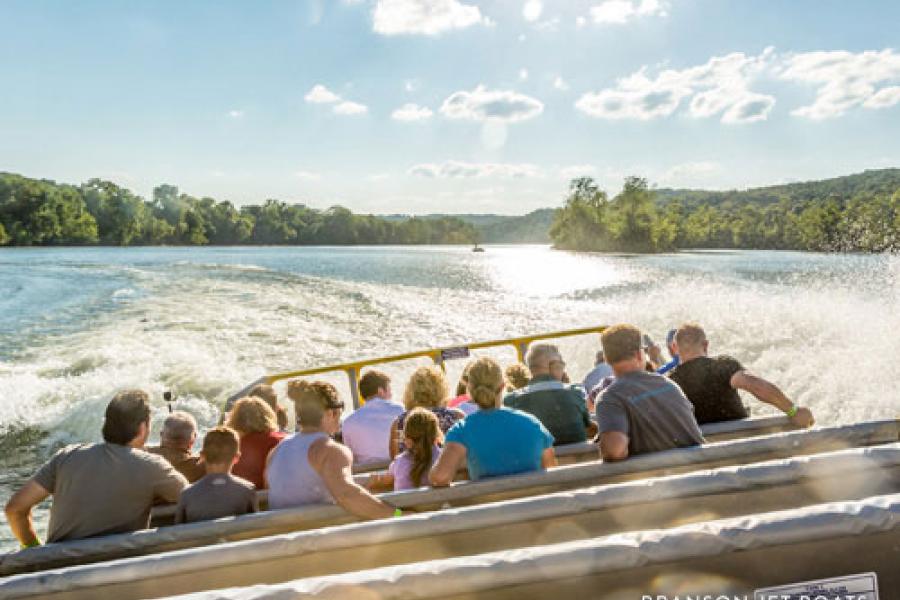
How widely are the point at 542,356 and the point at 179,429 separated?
231 cm

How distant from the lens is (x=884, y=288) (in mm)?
24812

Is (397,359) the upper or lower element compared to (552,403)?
lower

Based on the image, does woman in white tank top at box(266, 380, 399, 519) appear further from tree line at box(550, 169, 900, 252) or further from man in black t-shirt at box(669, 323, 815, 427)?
tree line at box(550, 169, 900, 252)

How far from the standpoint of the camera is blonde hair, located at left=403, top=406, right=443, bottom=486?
A: 349 centimetres

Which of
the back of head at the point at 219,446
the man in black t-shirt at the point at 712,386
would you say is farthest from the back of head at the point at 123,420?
the man in black t-shirt at the point at 712,386

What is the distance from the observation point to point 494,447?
319cm

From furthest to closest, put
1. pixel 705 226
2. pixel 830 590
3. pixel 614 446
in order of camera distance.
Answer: pixel 705 226
pixel 614 446
pixel 830 590

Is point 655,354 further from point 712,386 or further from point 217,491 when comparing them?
point 217,491

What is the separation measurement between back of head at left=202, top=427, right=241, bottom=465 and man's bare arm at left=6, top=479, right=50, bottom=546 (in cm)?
76

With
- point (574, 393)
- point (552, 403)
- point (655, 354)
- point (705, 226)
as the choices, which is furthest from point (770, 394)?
point (705, 226)

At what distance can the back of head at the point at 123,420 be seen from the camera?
3.29m

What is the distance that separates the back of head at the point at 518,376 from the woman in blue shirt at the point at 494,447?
148 centimetres

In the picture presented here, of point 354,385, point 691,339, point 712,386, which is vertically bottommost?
point 354,385

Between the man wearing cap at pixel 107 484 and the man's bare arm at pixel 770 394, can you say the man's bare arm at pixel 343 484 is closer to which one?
the man wearing cap at pixel 107 484
